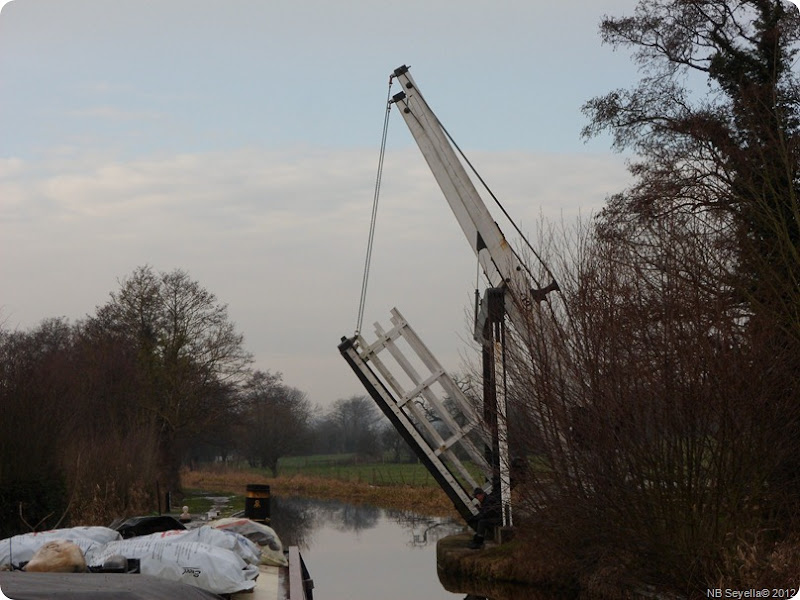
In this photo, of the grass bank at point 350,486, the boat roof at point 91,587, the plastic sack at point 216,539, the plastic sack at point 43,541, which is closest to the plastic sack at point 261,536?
the plastic sack at point 216,539

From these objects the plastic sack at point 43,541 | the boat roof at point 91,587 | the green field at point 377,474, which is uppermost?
the green field at point 377,474

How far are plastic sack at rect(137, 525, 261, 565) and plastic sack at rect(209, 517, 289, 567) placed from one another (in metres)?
1.12

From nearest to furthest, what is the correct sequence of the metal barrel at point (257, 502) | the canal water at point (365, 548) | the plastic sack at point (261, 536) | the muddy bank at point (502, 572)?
the plastic sack at point (261, 536) → the muddy bank at point (502, 572) → the metal barrel at point (257, 502) → the canal water at point (365, 548)

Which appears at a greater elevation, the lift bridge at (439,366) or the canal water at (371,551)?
the lift bridge at (439,366)

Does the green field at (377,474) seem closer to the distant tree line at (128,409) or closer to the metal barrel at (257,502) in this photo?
the distant tree line at (128,409)

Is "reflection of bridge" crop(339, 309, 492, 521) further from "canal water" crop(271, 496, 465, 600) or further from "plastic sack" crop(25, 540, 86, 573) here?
"plastic sack" crop(25, 540, 86, 573)

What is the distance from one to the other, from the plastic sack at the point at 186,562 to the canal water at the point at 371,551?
6081mm

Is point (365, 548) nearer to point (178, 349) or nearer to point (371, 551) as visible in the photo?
point (371, 551)

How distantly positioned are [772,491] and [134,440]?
1515 cm

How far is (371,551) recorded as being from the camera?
19250 millimetres

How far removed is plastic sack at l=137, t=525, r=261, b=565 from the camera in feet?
24.6

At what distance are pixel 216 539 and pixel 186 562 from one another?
0.85 metres

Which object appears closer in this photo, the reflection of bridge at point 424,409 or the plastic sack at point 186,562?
the plastic sack at point 186,562

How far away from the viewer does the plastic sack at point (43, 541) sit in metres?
7.70
